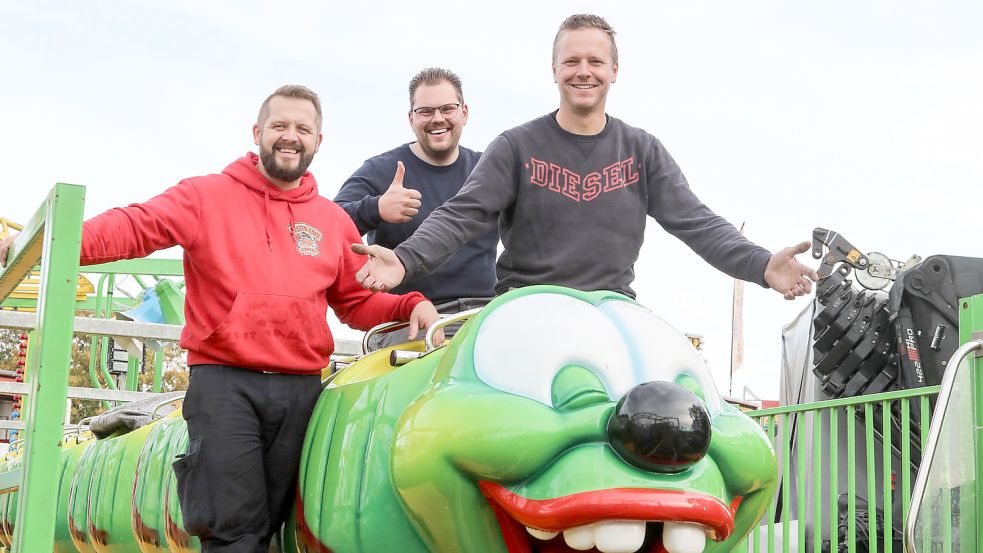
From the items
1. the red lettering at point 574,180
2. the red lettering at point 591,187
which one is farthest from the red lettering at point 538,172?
the red lettering at point 591,187

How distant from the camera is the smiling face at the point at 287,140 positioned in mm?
2688

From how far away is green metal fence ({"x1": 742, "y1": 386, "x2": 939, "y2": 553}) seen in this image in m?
3.85

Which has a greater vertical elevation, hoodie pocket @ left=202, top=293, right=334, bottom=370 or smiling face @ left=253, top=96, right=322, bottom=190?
smiling face @ left=253, top=96, right=322, bottom=190

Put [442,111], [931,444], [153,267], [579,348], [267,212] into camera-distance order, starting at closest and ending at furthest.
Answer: [579,348] < [267,212] < [931,444] < [442,111] < [153,267]

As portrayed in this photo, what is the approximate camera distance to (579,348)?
1.89m

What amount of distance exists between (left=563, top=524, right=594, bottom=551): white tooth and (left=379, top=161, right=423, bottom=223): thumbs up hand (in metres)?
1.50

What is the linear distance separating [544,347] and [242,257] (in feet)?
3.09

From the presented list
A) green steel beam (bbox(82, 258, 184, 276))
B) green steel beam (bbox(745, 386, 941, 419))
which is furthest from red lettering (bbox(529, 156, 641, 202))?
green steel beam (bbox(82, 258, 184, 276))

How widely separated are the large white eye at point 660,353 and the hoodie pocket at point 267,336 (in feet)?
2.60

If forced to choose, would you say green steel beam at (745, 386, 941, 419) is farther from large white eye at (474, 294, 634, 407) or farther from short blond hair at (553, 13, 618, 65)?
large white eye at (474, 294, 634, 407)

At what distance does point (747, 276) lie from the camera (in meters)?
2.79

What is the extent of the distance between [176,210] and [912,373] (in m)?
3.94

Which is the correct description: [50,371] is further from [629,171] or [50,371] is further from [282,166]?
[629,171]

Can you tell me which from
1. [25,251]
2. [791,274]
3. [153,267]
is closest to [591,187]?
[791,274]
